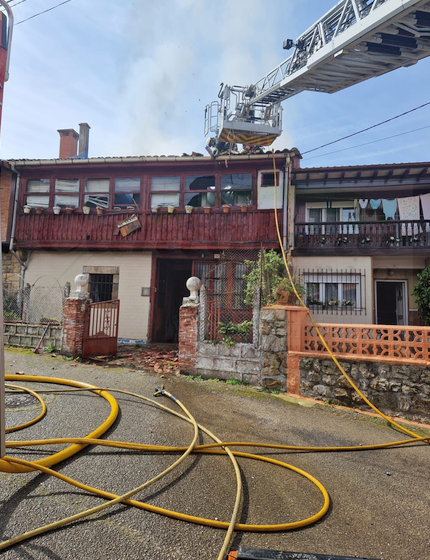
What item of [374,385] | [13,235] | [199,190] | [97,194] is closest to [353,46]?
[199,190]

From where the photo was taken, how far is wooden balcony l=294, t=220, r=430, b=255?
10.4m

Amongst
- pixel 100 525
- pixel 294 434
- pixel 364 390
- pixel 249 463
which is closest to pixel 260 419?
pixel 294 434

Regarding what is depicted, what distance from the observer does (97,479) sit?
2857 millimetres

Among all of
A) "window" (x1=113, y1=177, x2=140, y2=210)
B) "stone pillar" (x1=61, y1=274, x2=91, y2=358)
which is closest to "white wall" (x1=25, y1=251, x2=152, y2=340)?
"window" (x1=113, y1=177, x2=140, y2=210)

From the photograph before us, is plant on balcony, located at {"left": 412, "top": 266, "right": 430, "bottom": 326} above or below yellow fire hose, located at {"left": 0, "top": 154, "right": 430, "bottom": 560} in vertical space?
above

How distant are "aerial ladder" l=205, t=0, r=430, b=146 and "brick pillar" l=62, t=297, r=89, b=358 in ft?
29.1

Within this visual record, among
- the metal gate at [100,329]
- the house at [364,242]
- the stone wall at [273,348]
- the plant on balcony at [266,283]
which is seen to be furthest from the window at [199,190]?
the stone wall at [273,348]

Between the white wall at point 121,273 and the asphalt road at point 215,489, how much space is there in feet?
20.1

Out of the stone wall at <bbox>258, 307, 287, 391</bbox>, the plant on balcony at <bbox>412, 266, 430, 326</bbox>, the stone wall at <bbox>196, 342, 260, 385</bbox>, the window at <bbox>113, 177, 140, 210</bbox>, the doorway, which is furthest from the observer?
the window at <bbox>113, 177, 140, 210</bbox>

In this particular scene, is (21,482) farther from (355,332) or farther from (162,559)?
(355,332)

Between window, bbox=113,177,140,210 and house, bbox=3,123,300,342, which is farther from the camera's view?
window, bbox=113,177,140,210

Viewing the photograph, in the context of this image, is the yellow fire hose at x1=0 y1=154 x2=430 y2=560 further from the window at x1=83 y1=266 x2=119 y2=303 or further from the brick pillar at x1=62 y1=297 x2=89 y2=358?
the window at x1=83 y1=266 x2=119 y2=303

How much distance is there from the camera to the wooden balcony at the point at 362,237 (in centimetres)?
1042

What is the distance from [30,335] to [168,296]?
5247 mm
